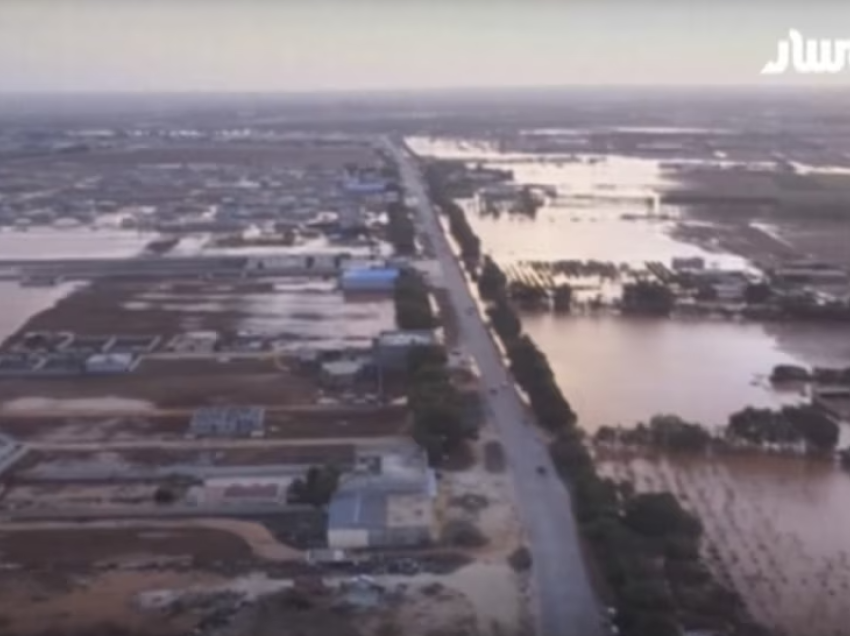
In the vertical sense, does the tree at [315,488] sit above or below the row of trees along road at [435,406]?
below

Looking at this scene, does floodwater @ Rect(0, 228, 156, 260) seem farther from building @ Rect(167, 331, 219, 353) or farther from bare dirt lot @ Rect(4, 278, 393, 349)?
building @ Rect(167, 331, 219, 353)

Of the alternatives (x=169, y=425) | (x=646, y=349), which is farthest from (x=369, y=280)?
(x=169, y=425)

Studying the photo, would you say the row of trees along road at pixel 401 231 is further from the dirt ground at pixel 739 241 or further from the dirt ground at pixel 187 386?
the dirt ground at pixel 187 386

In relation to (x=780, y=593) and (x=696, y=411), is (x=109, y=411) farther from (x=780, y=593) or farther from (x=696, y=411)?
(x=780, y=593)

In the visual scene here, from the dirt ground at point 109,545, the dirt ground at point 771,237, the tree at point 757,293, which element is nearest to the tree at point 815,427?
the dirt ground at point 109,545

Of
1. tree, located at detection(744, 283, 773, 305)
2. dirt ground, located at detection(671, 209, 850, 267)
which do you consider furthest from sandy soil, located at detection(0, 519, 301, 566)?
dirt ground, located at detection(671, 209, 850, 267)

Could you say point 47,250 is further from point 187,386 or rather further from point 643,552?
point 643,552
